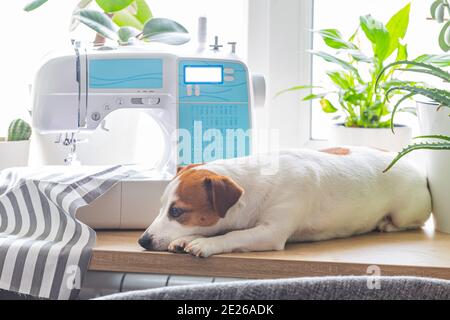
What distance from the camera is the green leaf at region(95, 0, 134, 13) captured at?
1.68 m

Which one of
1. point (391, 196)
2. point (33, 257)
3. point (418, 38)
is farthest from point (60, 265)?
point (418, 38)

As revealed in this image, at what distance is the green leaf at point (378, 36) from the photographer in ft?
5.53

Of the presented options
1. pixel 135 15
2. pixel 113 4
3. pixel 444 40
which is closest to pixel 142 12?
pixel 135 15

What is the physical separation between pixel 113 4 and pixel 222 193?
616mm

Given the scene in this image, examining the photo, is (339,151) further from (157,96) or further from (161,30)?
(161,30)

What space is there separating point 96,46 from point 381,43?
0.61m

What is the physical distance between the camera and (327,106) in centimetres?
186

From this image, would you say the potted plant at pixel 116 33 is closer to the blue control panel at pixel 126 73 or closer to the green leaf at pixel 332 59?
the blue control panel at pixel 126 73

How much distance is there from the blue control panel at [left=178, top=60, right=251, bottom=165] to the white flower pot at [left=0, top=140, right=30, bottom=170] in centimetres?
46

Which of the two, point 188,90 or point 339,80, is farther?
point 339,80

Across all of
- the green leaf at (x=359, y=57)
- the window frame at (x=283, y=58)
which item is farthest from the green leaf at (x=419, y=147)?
the window frame at (x=283, y=58)

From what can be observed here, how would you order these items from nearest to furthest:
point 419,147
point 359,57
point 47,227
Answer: point 419,147 < point 47,227 < point 359,57
